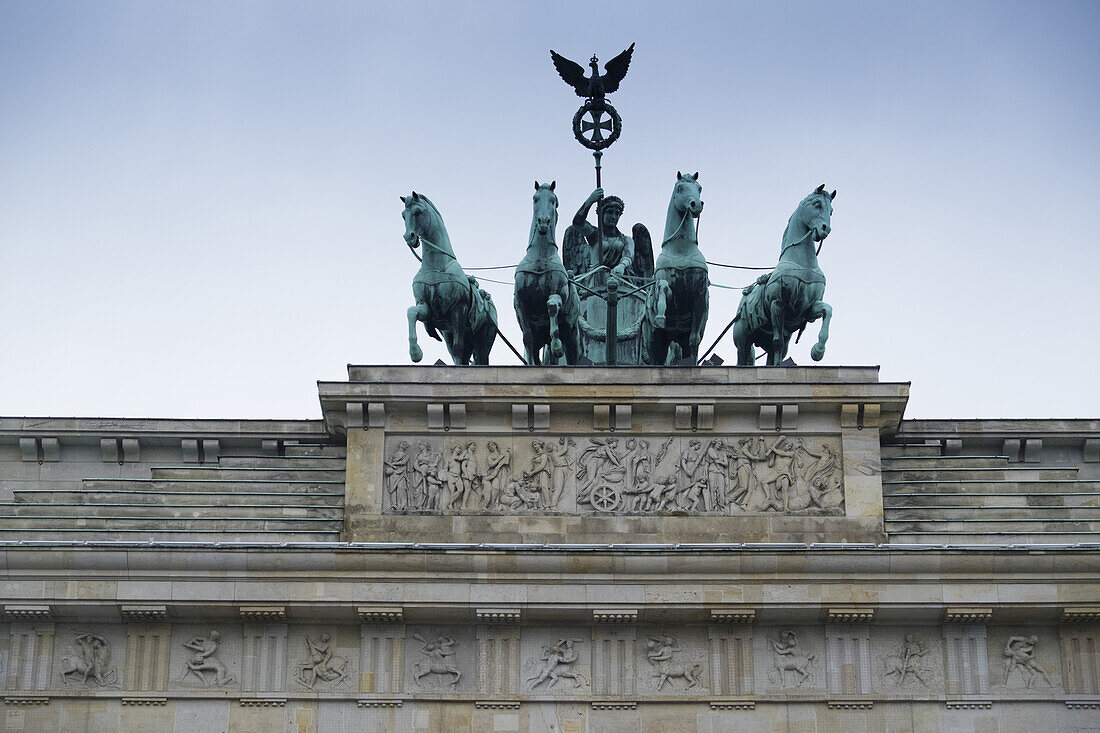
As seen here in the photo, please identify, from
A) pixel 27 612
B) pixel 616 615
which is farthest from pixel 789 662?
pixel 27 612

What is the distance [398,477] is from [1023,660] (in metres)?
8.36

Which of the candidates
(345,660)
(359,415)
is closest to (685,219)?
(359,415)

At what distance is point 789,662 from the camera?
29641mm

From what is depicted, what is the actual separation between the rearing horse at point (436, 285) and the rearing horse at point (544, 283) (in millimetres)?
779

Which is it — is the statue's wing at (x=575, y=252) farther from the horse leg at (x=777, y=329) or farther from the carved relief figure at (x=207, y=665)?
the carved relief figure at (x=207, y=665)

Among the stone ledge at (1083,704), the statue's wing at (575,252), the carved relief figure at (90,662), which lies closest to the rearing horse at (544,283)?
the statue's wing at (575,252)

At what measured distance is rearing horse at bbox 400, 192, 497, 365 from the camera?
107 ft

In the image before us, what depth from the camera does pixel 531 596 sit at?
29.5m

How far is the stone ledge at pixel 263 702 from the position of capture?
29.4 m

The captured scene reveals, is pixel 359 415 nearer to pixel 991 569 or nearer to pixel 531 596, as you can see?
pixel 531 596

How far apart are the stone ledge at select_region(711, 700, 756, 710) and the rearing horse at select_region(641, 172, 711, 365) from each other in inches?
216

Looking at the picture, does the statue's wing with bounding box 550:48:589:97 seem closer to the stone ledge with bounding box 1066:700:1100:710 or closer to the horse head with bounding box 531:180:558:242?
the horse head with bounding box 531:180:558:242

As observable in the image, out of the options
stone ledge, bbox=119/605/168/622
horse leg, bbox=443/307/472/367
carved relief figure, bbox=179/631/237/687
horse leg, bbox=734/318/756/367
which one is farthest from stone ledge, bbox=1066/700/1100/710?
stone ledge, bbox=119/605/168/622

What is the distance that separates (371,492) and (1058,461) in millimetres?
9513
